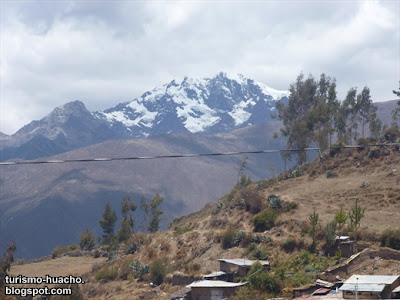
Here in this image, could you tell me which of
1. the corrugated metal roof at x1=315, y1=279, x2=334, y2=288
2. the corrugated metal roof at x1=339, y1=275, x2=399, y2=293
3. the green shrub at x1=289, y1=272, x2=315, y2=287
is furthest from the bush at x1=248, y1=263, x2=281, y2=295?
the corrugated metal roof at x1=339, y1=275, x2=399, y2=293

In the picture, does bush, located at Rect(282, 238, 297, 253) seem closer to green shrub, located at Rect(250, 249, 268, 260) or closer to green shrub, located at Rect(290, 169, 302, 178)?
green shrub, located at Rect(250, 249, 268, 260)

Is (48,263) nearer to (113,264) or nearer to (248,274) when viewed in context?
(113,264)

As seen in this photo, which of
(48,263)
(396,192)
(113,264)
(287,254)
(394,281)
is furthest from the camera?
(48,263)

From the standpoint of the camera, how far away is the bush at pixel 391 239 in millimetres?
48500

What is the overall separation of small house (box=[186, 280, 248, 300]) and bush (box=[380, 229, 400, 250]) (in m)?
11.3

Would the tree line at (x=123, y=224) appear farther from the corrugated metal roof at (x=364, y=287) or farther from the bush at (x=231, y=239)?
the corrugated metal roof at (x=364, y=287)

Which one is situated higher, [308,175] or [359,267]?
[308,175]

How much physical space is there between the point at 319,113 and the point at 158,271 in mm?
35360

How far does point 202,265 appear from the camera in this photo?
56.7 meters

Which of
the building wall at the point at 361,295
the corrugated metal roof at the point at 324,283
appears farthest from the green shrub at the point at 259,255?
the building wall at the point at 361,295

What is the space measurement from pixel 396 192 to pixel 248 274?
1937cm

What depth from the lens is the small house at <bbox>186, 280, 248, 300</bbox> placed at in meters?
44.9

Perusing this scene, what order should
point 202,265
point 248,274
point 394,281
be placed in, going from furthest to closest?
point 202,265 < point 248,274 < point 394,281

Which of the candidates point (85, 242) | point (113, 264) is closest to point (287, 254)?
point (113, 264)
